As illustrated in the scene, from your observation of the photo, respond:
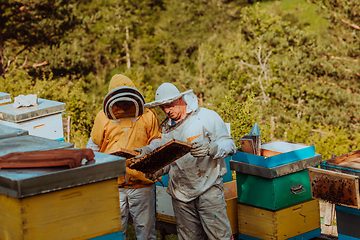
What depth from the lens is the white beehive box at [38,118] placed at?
14.2ft

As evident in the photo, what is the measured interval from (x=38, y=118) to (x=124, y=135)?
175cm

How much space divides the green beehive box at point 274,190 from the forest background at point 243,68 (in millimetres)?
3124

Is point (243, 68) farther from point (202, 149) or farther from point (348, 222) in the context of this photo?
point (202, 149)

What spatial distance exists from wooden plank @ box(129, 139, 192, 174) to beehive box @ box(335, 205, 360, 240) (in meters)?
1.42

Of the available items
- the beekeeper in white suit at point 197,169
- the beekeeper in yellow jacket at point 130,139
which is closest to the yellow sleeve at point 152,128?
the beekeeper in yellow jacket at point 130,139

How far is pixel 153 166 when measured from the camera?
2869 millimetres

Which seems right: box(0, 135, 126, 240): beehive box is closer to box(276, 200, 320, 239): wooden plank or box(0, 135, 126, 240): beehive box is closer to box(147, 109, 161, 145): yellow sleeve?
box(147, 109, 161, 145): yellow sleeve

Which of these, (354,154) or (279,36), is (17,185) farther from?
(279,36)

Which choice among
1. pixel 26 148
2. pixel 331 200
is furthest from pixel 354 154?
pixel 26 148

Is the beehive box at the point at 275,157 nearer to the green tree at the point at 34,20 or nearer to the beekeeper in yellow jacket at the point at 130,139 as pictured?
the beekeeper in yellow jacket at the point at 130,139

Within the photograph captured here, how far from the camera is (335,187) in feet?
9.59

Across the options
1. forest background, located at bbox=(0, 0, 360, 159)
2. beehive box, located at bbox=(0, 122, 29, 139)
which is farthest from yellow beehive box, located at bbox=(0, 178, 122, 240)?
forest background, located at bbox=(0, 0, 360, 159)

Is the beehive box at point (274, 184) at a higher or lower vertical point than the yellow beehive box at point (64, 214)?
lower

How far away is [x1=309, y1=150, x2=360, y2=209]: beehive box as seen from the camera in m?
2.82
